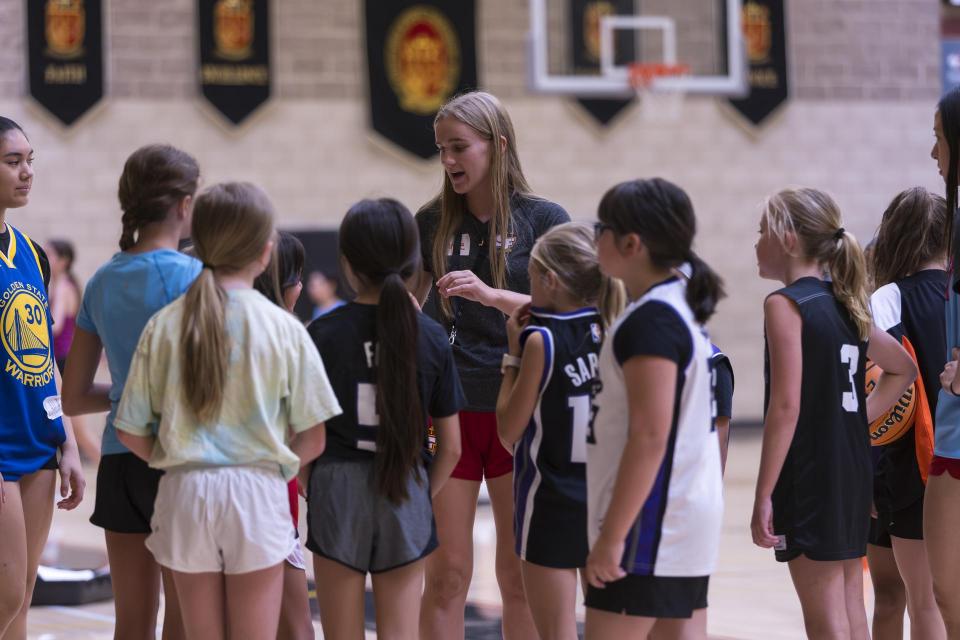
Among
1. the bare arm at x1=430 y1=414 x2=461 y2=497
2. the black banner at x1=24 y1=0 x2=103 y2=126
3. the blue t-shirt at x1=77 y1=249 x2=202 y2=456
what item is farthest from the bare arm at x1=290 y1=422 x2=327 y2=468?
the black banner at x1=24 y1=0 x2=103 y2=126

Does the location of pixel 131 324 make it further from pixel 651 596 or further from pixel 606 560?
pixel 651 596

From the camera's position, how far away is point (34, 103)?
1134cm

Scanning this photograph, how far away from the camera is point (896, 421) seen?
362 centimetres

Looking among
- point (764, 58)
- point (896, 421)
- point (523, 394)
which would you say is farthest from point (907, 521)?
point (764, 58)

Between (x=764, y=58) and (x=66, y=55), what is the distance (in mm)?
7021

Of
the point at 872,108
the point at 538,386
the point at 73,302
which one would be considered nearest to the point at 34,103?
the point at 73,302

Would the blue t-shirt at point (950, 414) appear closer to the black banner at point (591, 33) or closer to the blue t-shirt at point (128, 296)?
the blue t-shirt at point (128, 296)

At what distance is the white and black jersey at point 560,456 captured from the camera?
2.99m

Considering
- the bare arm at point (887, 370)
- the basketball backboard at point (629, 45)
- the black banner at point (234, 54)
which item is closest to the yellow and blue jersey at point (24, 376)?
the bare arm at point (887, 370)

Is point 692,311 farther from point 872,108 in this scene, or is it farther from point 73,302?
point 872,108

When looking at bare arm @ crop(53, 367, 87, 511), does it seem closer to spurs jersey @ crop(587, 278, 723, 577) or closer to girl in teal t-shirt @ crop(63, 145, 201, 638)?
girl in teal t-shirt @ crop(63, 145, 201, 638)

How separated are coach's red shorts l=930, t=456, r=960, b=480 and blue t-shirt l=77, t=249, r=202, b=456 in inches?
74.7

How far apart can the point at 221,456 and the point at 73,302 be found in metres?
7.88

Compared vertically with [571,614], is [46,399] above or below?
above
